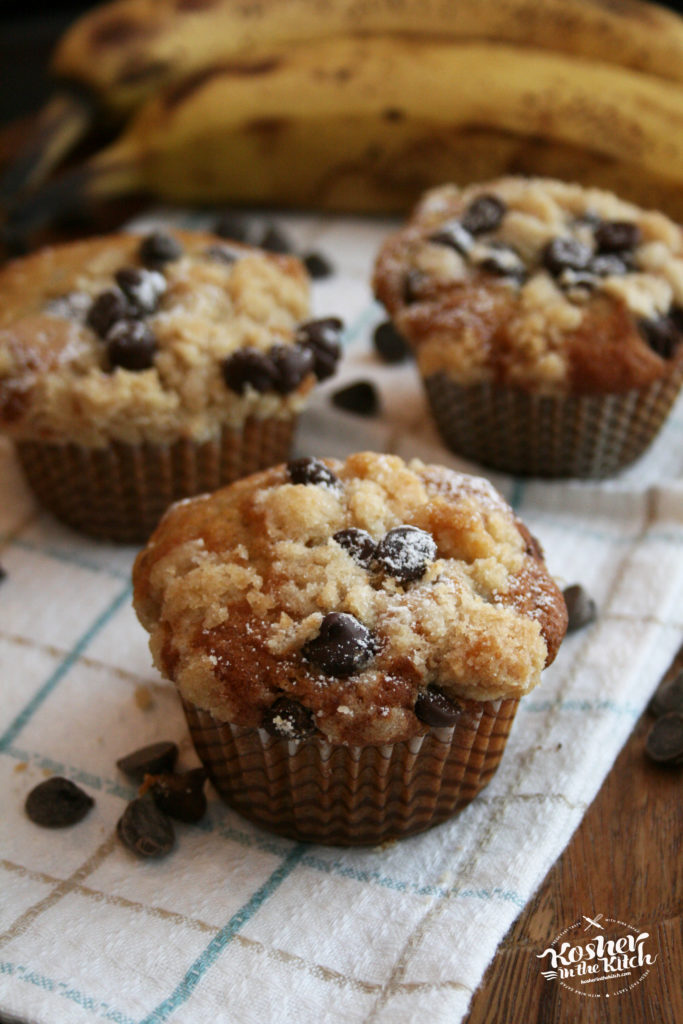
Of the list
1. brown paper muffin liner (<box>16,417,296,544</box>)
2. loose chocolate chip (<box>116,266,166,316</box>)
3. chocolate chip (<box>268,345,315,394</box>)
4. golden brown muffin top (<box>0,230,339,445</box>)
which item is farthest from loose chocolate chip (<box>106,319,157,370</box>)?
chocolate chip (<box>268,345,315,394</box>)

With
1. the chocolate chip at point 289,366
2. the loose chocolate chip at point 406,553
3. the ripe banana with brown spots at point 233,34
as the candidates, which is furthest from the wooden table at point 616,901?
the ripe banana with brown spots at point 233,34

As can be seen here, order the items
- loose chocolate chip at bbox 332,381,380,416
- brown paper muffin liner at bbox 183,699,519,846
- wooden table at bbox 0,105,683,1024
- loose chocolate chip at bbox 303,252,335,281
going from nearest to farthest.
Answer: wooden table at bbox 0,105,683,1024, brown paper muffin liner at bbox 183,699,519,846, loose chocolate chip at bbox 332,381,380,416, loose chocolate chip at bbox 303,252,335,281

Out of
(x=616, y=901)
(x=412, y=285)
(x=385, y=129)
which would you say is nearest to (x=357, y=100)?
(x=385, y=129)

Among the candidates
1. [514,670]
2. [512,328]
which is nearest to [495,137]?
[512,328]

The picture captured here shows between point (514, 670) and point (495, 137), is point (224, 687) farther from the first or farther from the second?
point (495, 137)

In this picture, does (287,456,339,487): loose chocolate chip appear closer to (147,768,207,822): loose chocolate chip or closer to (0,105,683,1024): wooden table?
(147,768,207,822): loose chocolate chip

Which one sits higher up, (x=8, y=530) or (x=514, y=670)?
(x=514, y=670)

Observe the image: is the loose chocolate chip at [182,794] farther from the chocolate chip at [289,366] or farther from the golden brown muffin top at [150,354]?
the chocolate chip at [289,366]
